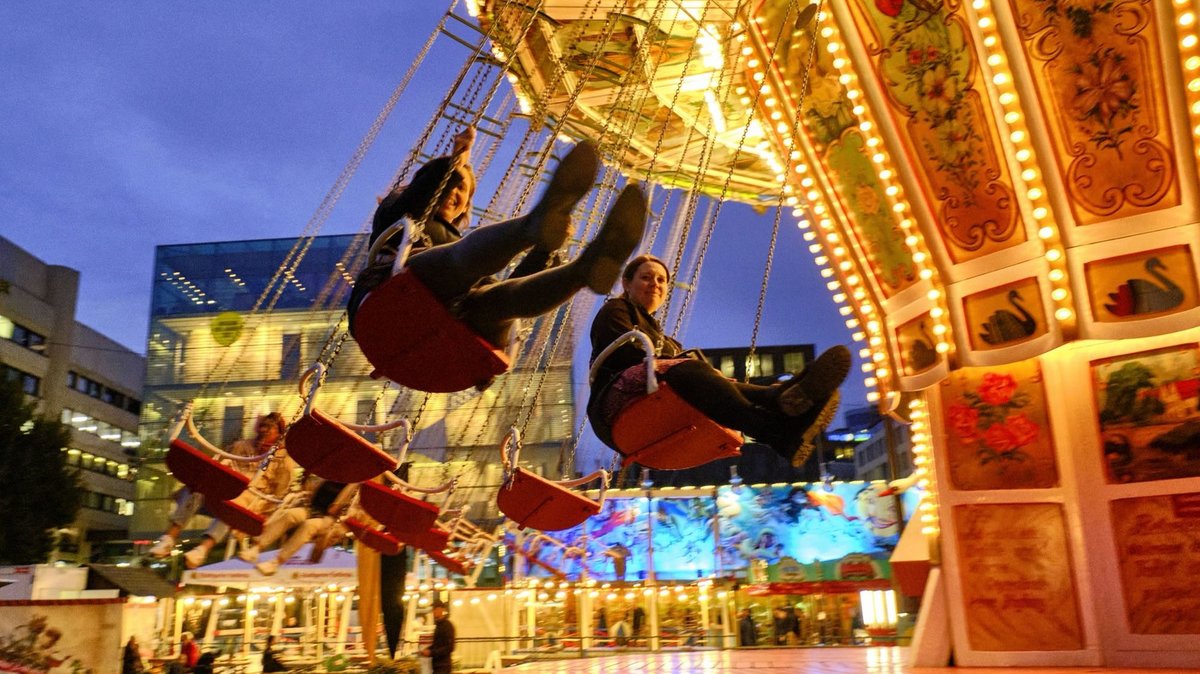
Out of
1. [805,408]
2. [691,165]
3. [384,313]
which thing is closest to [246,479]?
[384,313]

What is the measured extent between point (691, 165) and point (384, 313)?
344 inches

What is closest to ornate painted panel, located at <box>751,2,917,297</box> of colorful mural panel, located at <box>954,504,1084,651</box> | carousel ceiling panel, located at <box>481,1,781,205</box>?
carousel ceiling panel, located at <box>481,1,781,205</box>

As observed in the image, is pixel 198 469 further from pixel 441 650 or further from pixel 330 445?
pixel 441 650

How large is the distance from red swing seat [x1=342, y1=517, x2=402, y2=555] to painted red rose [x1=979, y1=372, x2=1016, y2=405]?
719 centimetres

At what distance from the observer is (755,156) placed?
1141cm

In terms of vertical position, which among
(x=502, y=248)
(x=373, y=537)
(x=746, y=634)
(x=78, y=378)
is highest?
(x=78, y=378)

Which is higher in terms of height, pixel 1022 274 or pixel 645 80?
pixel 645 80

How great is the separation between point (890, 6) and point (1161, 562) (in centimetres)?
378

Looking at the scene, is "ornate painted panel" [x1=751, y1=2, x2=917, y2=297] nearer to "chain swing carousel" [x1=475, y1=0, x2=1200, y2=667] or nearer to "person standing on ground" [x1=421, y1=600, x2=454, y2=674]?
"chain swing carousel" [x1=475, y1=0, x2=1200, y2=667]

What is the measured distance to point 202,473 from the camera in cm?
Answer: 642

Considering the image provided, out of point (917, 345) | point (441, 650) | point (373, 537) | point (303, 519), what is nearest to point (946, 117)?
point (917, 345)

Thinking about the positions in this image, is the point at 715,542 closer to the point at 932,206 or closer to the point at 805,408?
the point at 932,206

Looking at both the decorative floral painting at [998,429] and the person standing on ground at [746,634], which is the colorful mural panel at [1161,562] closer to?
the decorative floral painting at [998,429]

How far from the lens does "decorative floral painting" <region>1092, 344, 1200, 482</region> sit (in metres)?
5.77
